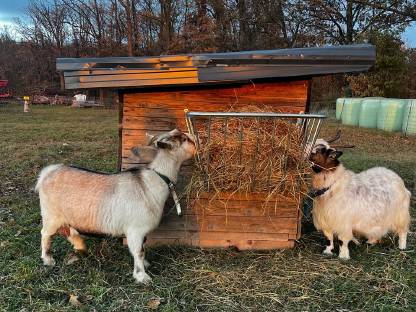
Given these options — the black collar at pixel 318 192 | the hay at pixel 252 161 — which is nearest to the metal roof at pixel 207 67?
the hay at pixel 252 161

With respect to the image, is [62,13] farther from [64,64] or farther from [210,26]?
[64,64]

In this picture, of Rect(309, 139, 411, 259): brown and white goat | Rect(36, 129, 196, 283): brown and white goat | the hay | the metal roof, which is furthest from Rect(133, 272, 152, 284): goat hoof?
Rect(309, 139, 411, 259): brown and white goat

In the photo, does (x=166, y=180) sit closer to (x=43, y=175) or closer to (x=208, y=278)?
(x=208, y=278)

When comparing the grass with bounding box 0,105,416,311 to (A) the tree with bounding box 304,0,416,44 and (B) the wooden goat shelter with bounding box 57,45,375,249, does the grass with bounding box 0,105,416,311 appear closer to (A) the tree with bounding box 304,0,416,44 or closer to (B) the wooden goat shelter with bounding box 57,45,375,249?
(B) the wooden goat shelter with bounding box 57,45,375,249

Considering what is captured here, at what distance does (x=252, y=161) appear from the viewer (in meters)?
4.80

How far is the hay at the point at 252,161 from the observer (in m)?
4.80

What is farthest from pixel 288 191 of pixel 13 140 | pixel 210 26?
pixel 210 26

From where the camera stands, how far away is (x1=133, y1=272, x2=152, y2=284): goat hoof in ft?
14.9

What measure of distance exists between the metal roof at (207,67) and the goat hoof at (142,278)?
81.3 inches

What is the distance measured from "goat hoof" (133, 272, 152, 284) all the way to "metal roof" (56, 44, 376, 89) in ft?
6.78

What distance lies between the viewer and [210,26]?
3303 centimetres

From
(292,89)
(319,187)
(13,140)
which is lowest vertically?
(13,140)

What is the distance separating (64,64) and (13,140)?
32.6ft

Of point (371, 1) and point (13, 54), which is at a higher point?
point (371, 1)
